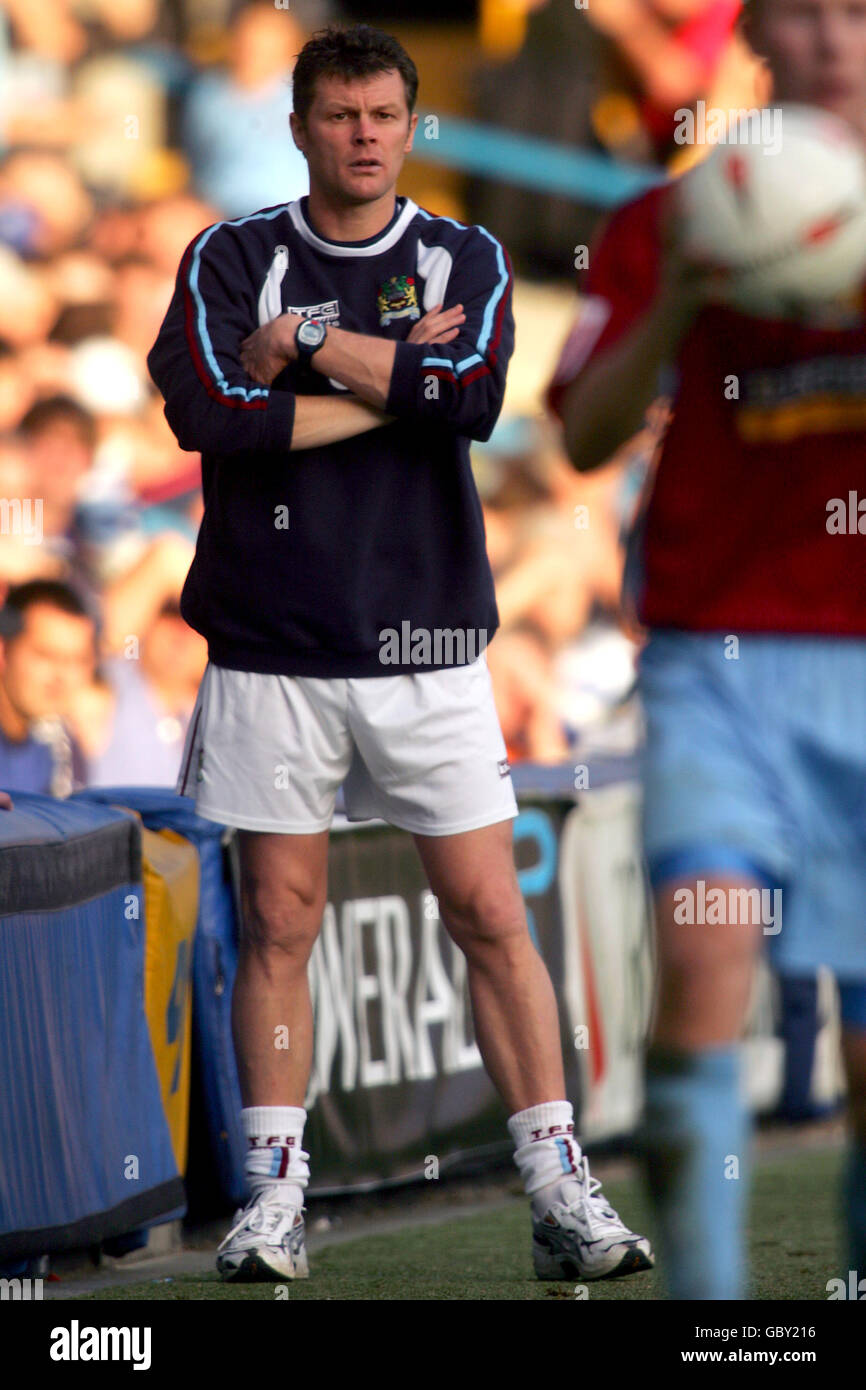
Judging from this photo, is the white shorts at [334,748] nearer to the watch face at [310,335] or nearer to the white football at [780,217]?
the watch face at [310,335]

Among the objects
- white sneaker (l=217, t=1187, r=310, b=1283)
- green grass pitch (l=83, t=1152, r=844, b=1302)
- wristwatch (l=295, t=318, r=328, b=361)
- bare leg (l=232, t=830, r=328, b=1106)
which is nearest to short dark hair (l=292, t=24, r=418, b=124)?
wristwatch (l=295, t=318, r=328, b=361)

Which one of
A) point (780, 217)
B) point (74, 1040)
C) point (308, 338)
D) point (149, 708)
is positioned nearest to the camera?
point (780, 217)

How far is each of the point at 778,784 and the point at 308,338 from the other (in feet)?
5.55

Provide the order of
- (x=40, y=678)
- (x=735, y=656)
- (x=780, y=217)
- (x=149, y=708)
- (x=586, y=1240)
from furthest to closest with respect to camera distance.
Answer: (x=149, y=708) < (x=40, y=678) < (x=586, y=1240) < (x=735, y=656) < (x=780, y=217)

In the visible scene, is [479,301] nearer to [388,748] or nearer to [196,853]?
[388,748]

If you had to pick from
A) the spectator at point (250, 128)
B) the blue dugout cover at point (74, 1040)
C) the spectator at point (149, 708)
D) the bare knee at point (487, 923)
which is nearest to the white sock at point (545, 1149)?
the bare knee at point (487, 923)

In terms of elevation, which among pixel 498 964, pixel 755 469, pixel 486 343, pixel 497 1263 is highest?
pixel 486 343

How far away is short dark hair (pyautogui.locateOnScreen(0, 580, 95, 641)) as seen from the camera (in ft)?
23.7

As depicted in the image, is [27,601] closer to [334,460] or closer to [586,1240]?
[334,460]

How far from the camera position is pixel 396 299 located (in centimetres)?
435

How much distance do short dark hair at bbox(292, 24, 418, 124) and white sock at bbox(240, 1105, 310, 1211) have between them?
6.33ft

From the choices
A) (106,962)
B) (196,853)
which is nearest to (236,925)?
(196,853)

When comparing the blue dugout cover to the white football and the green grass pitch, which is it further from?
the white football

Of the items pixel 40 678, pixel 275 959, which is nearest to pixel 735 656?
pixel 275 959
